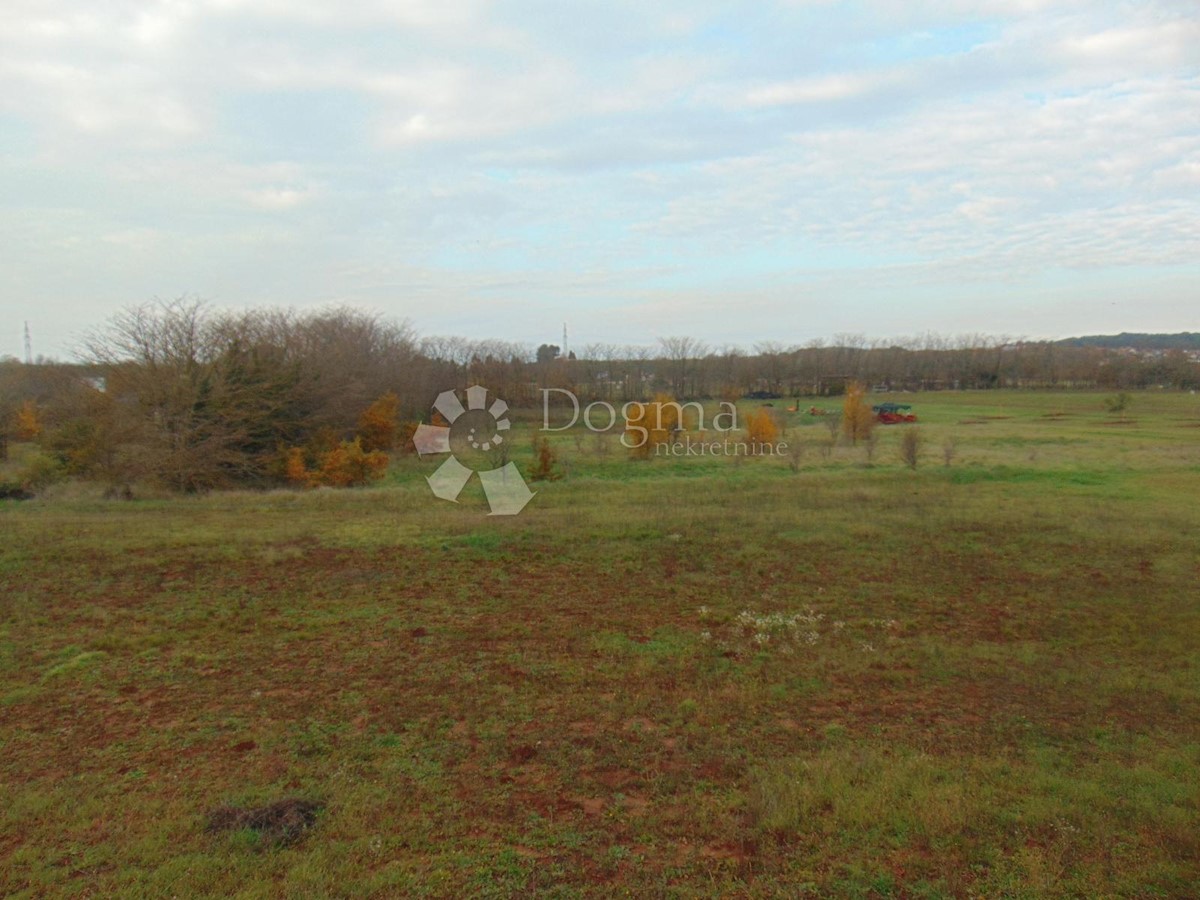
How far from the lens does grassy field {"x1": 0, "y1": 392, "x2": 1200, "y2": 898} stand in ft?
11.3

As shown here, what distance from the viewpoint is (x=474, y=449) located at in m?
27.4

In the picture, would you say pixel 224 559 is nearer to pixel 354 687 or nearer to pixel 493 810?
pixel 354 687

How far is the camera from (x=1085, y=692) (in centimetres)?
585

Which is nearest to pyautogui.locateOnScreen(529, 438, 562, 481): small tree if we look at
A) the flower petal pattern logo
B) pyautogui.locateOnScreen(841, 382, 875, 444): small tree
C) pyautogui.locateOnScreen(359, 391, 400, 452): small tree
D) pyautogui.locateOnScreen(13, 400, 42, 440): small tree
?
the flower petal pattern logo

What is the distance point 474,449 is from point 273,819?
23.9m

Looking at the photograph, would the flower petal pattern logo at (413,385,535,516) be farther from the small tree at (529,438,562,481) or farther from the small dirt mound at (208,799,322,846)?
the small dirt mound at (208,799,322,846)

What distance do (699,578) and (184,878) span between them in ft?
23.2

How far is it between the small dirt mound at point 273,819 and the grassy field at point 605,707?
0.05 meters

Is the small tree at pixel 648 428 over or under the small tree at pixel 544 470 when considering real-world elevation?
over

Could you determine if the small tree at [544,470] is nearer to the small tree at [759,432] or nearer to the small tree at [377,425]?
the small tree at [377,425]

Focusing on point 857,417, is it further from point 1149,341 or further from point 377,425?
point 1149,341

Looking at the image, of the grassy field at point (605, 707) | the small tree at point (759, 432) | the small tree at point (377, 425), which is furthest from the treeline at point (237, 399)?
the small tree at point (759, 432)

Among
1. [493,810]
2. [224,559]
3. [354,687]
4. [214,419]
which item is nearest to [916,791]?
[493,810]

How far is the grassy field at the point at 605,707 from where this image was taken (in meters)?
3.46
